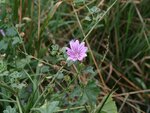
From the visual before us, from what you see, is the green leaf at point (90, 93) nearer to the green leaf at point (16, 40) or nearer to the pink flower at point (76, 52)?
the pink flower at point (76, 52)

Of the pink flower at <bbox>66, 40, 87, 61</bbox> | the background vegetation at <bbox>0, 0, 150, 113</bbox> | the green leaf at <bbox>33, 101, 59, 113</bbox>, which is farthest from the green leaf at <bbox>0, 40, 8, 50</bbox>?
the green leaf at <bbox>33, 101, 59, 113</bbox>

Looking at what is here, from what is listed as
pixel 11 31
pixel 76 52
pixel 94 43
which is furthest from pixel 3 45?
Answer: pixel 94 43

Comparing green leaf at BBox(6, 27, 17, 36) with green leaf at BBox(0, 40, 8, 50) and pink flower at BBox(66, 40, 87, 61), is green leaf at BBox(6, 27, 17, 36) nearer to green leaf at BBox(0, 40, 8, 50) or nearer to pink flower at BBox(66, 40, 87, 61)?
green leaf at BBox(0, 40, 8, 50)

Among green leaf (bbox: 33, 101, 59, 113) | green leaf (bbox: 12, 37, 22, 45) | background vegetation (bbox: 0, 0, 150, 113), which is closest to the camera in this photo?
green leaf (bbox: 33, 101, 59, 113)

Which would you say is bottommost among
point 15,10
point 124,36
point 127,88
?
point 127,88

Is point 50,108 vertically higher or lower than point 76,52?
lower

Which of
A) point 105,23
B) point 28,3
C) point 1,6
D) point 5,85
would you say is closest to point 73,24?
point 105,23

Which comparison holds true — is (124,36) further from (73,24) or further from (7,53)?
(7,53)

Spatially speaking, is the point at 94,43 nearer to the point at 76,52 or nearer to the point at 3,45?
the point at 3,45

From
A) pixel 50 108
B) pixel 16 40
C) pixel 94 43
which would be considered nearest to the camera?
pixel 50 108

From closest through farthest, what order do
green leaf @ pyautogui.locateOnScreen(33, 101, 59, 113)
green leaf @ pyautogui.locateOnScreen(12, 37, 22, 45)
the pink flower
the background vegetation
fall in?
1. green leaf @ pyautogui.locateOnScreen(33, 101, 59, 113)
2. the pink flower
3. green leaf @ pyautogui.locateOnScreen(12, 37, 22, 45)
4. the background vegetation

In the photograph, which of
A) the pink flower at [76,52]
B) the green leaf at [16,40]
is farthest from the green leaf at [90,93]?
the green leaf at [16,40]
